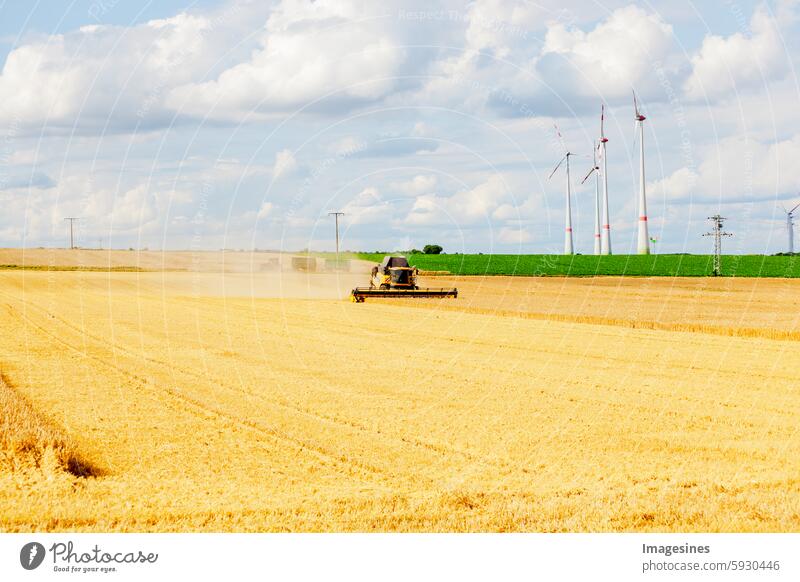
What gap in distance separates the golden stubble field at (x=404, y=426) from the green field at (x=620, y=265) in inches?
2462

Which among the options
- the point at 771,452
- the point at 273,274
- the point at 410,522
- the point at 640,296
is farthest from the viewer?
the point at 273,274

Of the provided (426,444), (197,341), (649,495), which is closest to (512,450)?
(426,444)

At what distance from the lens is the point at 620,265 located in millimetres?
109438

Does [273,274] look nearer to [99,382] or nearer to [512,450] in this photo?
[99,382]

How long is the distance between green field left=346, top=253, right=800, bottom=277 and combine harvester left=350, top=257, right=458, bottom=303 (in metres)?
41.5

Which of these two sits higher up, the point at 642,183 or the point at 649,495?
the point at 642,183

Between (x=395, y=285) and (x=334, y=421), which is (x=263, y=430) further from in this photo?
(x=395, y=285)

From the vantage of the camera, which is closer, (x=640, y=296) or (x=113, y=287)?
(x=640, y=296)

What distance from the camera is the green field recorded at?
324ft

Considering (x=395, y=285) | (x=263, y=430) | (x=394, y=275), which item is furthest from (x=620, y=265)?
(x=263, y=430)

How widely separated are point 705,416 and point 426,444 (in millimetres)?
6254

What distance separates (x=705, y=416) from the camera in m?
18.4

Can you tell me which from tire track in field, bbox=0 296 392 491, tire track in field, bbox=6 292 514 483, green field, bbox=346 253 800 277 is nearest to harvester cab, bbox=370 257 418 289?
tire track in field, bbox=6 292 514 483

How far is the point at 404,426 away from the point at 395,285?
37201mm
